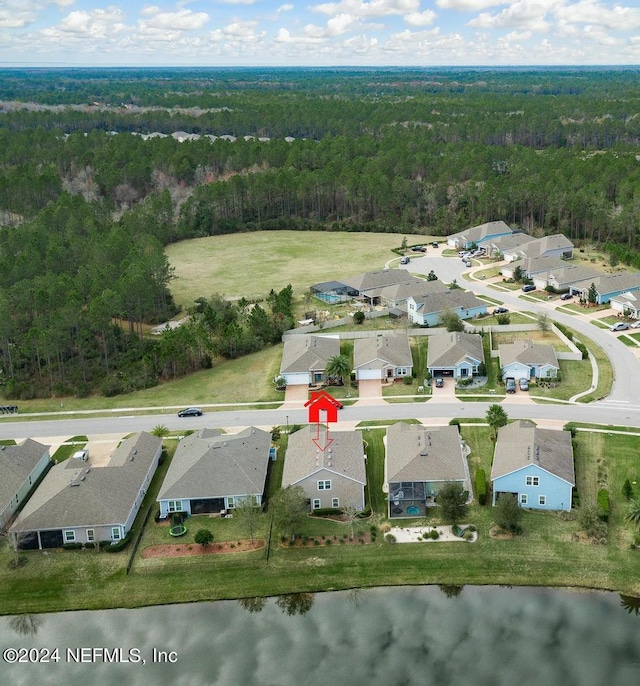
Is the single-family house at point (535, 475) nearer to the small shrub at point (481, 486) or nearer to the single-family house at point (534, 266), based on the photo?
the small shrub at point (481, 486)

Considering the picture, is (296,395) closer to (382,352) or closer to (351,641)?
(382,352)

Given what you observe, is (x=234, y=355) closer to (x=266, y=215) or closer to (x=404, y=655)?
(x=404, y=655)

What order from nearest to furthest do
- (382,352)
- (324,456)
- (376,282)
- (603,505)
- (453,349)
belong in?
(603,505), (324,456), (453,349), (382,352), (376,282)

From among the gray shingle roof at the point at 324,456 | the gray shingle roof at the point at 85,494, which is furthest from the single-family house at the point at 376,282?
the gray shingle roof at the point at 85,494

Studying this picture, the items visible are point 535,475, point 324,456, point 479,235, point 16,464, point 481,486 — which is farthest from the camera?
point 479,235

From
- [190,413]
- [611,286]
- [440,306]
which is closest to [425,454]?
[190,413]

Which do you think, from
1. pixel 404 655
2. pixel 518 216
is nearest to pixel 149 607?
pixel 404 655

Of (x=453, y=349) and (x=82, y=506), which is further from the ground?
(x=453, y=349)
